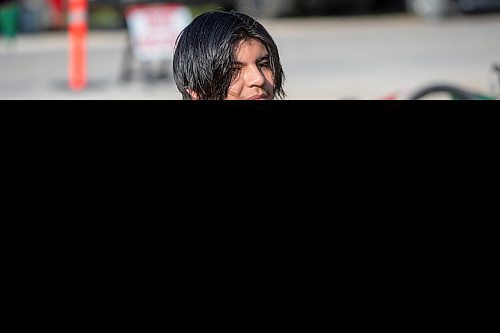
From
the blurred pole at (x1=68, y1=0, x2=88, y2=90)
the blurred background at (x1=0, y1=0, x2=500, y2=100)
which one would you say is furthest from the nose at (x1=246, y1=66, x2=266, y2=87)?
the blurred pole at (x1=68, y1=0, x2=88, y2=90)

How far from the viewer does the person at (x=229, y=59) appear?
102 inches

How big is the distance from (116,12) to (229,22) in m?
17.5

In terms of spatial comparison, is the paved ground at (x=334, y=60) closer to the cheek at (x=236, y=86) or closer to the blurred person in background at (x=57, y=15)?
the blurred person in background at (x=57, y=15)

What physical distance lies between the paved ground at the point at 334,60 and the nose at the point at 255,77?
5.27 meters

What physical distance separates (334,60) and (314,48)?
5.03 ft

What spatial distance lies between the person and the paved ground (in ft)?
17.1

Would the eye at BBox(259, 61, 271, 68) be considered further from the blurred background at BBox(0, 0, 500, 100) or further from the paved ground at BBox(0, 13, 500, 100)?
the paved ground at BBox(0, 13, 500, 100)

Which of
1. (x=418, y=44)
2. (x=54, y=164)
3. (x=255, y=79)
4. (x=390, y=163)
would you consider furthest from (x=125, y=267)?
(x=418, y=44)

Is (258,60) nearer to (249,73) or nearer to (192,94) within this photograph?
(249,73)

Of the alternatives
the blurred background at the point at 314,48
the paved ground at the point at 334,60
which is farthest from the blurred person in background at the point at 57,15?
the paved ground at the point at 334,60

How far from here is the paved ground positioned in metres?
11.0

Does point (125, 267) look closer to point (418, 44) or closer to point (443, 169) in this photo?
point (443, 169)

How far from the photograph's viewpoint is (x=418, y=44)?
600 inches

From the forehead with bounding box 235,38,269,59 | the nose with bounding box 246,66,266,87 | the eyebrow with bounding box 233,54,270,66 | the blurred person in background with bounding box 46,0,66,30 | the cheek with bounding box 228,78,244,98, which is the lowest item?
the blurred person in background with bounding box 46,0,66,30
